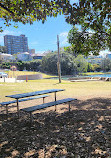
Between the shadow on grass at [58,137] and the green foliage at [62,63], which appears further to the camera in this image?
the green foliage at [62,63]

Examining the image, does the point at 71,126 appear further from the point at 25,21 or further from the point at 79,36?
the point at 25,21

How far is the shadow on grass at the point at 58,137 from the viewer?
298 centimetres

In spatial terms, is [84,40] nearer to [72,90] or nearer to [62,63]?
[72,90]

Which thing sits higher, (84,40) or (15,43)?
(15,43)

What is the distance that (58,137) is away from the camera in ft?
12.2

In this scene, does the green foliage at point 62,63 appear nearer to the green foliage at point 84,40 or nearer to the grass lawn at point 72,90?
the grass lawn at point 72,90

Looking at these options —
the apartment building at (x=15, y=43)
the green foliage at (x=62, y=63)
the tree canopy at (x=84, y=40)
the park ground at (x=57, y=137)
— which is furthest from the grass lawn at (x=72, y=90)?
the apartment building at (x=15, y=43)

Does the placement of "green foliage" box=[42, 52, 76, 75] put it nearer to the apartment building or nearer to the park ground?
the park ground

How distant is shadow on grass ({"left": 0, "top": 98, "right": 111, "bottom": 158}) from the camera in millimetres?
2982

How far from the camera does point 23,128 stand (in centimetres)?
433

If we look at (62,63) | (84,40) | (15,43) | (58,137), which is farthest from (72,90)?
(15,43)

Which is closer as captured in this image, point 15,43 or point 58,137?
point 58,137

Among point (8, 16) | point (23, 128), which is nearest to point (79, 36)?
point (8, 16)

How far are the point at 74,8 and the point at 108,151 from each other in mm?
4997
